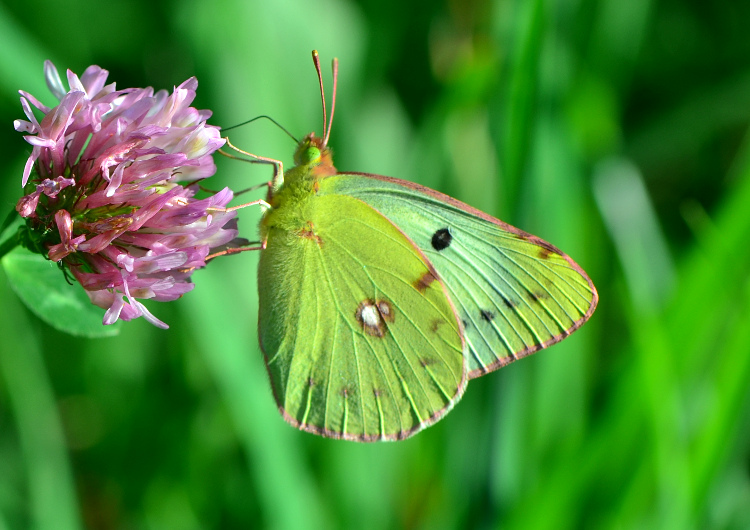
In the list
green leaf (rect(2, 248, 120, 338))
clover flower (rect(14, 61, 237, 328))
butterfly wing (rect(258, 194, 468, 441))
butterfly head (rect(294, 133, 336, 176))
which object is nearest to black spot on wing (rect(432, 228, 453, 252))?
butterfly wing (rect(258, 194, 468, 441))

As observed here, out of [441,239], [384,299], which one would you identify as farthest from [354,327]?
[441,239]

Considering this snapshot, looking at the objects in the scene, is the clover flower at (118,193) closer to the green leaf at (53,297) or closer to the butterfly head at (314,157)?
→ the green leaf at (53,297)

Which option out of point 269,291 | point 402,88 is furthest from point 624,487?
point 402,88

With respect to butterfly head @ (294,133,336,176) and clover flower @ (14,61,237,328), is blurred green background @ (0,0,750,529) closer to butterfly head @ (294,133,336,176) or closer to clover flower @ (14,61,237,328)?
butterfly head @ (294,133,336,176)

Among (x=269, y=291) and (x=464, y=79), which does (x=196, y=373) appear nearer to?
(x=269, y=291)

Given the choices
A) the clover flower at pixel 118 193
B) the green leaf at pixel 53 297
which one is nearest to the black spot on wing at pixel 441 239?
the clover flower at pixel 118 193

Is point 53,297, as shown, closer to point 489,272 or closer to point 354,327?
point 354,327

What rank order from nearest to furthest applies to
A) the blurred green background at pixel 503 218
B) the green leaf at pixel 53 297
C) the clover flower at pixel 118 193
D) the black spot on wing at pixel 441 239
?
1. the clover flower at pixel 118 193
2. the green leaf at pixel 53 297
3. the black spot on wing at pixel 441 239
4. the blurred green background at pixel 503 218
